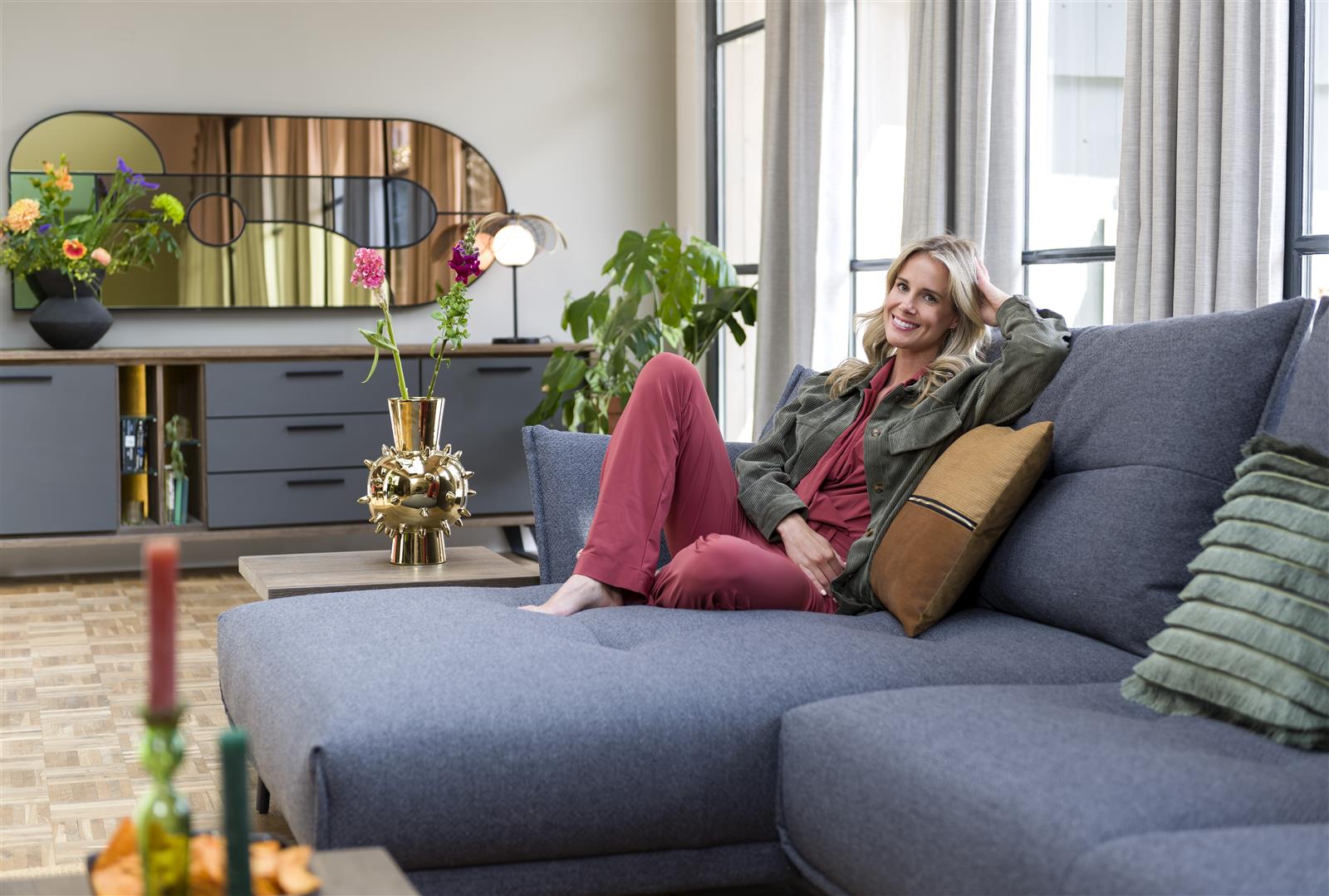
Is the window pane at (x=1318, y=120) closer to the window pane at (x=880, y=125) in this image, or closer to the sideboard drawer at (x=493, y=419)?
the window pane at (x=880, y=125)

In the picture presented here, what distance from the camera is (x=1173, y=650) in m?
1.70

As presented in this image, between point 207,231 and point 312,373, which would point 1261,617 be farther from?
point 207,231

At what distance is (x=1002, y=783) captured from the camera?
4.59 ft

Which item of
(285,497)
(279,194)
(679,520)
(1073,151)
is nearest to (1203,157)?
(1073,151)

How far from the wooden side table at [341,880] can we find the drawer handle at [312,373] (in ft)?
13.2

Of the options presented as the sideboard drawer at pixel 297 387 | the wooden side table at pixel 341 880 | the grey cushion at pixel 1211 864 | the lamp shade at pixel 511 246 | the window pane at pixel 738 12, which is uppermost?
the window pane at pixel 738 12

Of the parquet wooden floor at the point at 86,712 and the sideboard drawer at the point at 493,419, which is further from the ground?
the sideboard drawer at the point at 493,419

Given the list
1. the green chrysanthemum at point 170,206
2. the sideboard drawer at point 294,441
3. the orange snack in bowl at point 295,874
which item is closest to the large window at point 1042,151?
the sideboard drawer at point 294,441

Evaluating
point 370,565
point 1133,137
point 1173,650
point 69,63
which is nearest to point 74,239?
point 69,63

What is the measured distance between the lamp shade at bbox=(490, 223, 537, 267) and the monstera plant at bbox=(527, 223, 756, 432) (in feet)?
1.13

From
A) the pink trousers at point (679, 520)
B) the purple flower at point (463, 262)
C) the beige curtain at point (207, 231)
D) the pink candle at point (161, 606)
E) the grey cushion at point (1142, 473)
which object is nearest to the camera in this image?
the pink candle at point (161, 606)

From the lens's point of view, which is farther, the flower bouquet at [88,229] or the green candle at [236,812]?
the flower bouquet at [88,229]

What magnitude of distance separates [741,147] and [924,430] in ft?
11.5

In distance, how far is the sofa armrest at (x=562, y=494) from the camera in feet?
9.01
